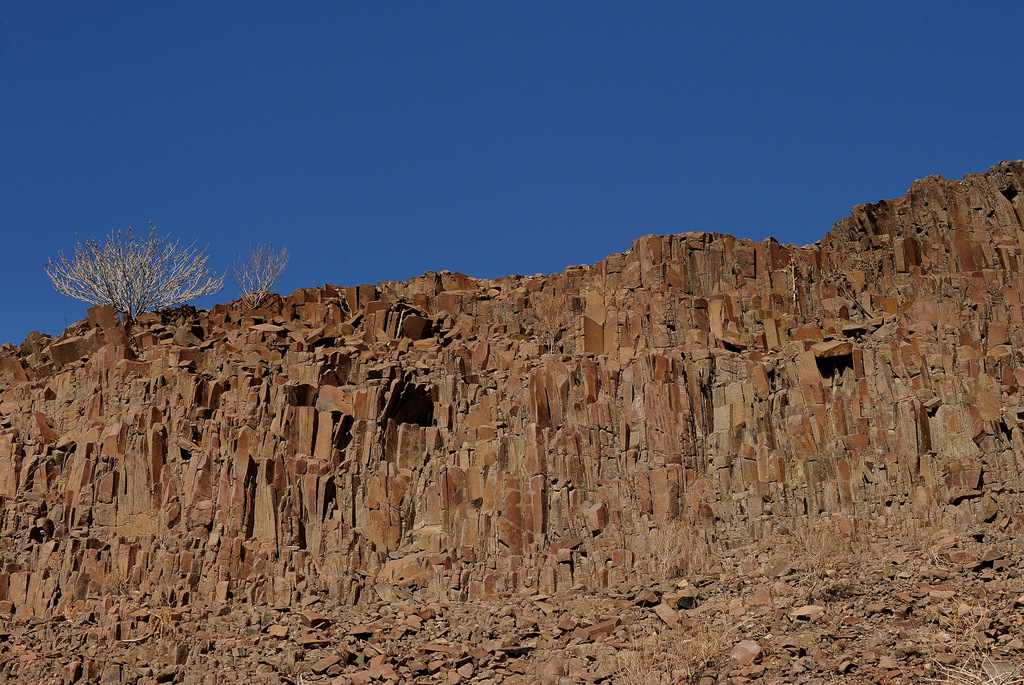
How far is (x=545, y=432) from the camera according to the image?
36812 mm

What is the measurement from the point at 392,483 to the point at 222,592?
5.36m

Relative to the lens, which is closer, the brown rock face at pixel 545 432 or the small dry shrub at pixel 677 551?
the small dry shrub at pixel 677 551

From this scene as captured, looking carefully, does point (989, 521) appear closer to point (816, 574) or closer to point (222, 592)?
point (816, 574)

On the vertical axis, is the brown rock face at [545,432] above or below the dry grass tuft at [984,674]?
above

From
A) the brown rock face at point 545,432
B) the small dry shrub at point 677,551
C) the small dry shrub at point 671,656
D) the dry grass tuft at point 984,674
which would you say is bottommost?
the dry grass tuft at point 984,674

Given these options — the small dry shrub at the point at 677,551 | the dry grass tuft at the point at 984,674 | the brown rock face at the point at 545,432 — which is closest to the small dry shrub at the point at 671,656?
the brown rock face at the point at 545,432

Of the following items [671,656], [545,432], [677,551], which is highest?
[545,432]

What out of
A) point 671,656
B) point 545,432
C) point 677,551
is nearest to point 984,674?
point 671,656

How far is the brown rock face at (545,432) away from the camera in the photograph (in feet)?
113

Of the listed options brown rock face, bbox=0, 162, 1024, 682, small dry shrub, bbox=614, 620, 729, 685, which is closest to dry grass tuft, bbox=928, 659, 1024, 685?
small dry shrub, bbox=614, 620, 729, 685

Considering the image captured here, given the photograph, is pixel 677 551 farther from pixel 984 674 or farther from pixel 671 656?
pixel 984 674

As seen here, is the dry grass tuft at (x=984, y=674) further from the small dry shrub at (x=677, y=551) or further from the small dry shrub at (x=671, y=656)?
the small dry shrub at (x=677, y=551)

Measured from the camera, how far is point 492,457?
122 ft

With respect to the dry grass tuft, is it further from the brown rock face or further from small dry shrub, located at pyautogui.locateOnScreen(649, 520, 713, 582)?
small dry shrub, located at pyautogui.locateOnScreen(649, 520, 713, 582)
